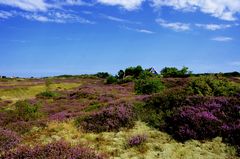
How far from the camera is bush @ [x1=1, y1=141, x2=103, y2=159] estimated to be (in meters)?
10.7

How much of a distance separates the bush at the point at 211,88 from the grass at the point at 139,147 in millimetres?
4564

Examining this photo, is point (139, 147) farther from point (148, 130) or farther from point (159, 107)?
point (159, 107)

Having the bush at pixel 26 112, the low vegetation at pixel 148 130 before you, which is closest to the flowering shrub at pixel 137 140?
the low vegetation at pixel 148 130

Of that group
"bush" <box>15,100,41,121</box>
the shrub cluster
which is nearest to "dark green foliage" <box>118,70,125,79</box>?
"bush" <box>15,100,41,121</box>

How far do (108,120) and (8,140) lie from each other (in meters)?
4.42

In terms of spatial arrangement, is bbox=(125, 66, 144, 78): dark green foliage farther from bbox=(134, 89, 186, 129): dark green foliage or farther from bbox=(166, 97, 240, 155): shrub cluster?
bbox=(166, 97, 240, 155): shrub cluster

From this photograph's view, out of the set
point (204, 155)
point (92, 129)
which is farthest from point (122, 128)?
point (204, 155)

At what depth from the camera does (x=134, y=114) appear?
16.0 m

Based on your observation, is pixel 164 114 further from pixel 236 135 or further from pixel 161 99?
pixel 236 135

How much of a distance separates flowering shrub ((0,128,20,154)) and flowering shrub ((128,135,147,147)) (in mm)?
4444

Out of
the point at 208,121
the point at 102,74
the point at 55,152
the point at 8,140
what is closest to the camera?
the point at 55,152

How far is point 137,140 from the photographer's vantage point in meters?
12.7

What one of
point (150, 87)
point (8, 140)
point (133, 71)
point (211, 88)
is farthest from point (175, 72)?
point (8, 140)

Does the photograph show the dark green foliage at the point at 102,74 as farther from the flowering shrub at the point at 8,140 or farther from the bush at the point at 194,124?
the flowering shrub at the point at 8,140
